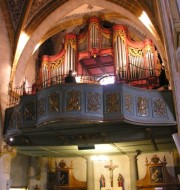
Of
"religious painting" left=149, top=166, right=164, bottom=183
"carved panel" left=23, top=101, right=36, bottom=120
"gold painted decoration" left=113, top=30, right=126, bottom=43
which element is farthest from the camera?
"gold painted decoration" left=113, top=30, right=126, bottom=43

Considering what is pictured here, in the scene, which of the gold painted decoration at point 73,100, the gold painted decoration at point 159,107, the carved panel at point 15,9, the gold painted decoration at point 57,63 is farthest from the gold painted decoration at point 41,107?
the carved panel at point 15,9

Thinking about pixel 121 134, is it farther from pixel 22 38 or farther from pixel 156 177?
pixel 22 38

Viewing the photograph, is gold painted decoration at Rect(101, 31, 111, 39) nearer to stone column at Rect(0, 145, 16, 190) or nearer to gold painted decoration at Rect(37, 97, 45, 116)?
gold painted decoration at Rect(37, 97, 45, 116)

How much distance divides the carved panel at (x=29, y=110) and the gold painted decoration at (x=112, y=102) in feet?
7.43

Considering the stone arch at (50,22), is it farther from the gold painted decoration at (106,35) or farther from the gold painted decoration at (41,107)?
the gold painted decoration at (41,107)

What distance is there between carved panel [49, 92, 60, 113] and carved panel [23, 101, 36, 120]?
0.81m

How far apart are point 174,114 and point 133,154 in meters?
4.14

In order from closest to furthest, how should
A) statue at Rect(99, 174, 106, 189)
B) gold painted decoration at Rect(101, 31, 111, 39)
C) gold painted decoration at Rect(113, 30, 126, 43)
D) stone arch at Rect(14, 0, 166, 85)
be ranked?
stone arch at Rect(14, 0, 166, 85), gold painted decoration at Rect(113, 30, 126, 43), statue at Rect(99, 174, 106, 189), gold painted decoration at Rect(101, 31, 111, 39)

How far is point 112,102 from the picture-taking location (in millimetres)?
8383

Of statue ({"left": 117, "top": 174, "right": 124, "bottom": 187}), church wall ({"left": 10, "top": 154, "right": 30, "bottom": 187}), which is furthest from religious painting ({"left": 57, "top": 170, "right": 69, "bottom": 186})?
statue ({"left": 117, "top": 174, "right": 124, "bottom": 187})

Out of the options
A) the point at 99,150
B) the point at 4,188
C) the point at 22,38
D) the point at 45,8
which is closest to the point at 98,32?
the point at 45,8

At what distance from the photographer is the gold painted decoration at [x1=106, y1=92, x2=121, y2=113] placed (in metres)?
8.25

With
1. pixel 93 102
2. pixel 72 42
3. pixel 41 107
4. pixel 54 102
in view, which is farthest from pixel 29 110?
pixel 72 42

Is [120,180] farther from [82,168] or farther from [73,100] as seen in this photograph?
[73,100]
